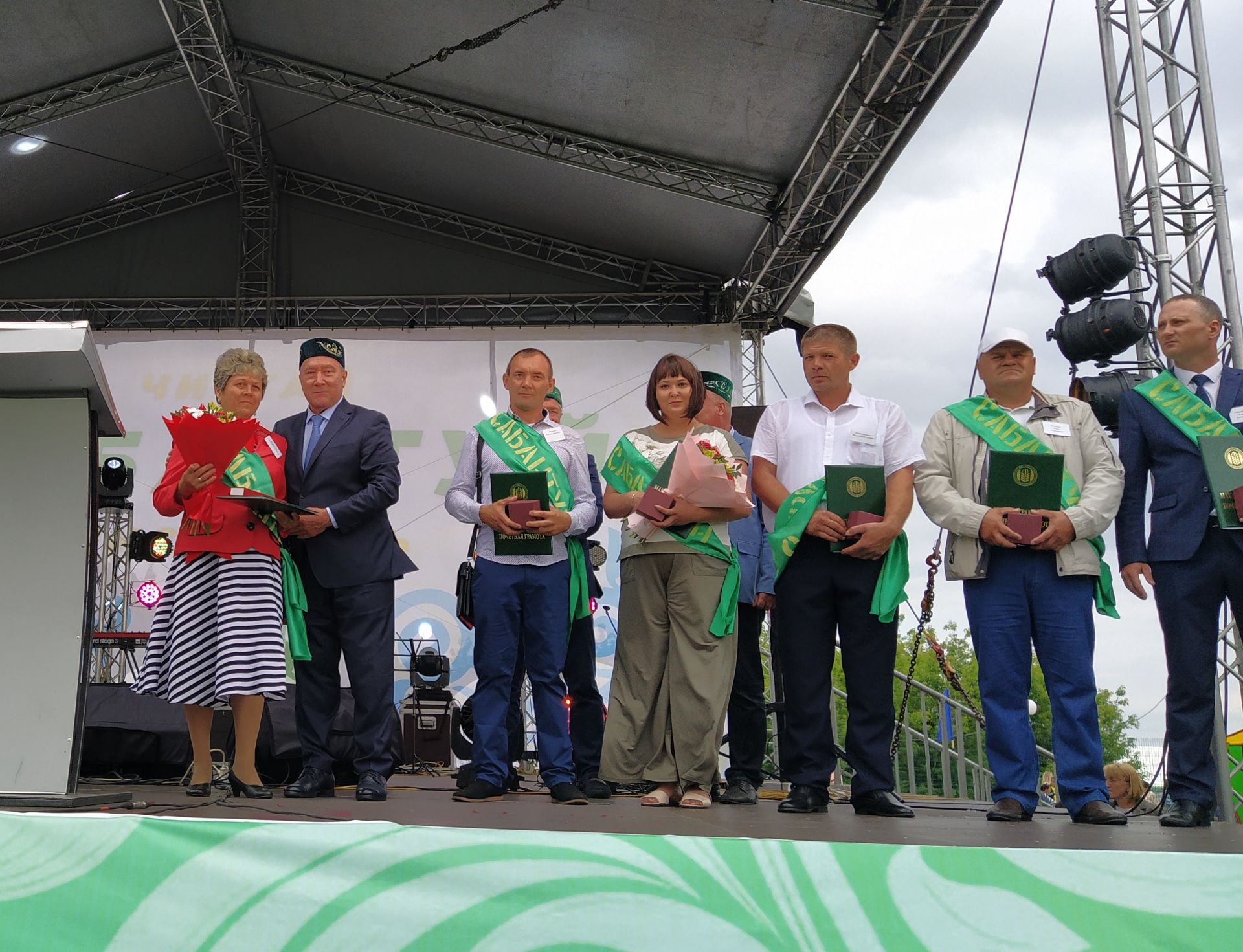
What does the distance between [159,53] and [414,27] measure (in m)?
2.58

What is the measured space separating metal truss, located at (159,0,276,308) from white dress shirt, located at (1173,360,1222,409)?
784 cm

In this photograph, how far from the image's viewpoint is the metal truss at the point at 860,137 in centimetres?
717

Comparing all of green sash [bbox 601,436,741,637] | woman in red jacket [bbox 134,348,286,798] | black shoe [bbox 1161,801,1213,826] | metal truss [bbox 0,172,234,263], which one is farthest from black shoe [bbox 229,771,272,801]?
metal truss [bbox 0,172,234,263]

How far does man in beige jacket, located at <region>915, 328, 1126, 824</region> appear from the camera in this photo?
3.22 metres

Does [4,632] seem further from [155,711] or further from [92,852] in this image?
[155,711]

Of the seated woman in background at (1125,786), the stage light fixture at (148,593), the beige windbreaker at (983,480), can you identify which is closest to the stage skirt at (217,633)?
the beige windbreaker at (983,480)

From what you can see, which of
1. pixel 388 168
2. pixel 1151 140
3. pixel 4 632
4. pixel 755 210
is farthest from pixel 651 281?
pixel 4 632

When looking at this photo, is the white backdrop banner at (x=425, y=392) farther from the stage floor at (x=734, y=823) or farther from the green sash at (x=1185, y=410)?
the green sash at (x=1185, y=410)

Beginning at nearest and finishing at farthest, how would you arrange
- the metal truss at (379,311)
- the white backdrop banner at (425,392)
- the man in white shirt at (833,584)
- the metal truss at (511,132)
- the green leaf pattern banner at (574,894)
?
the green leaf pattern banner at (574,894), the man in white shirt at (833,584), the metal truss at (511,132), the white backdrop banner at (425,392), the metal truss at (379,311)

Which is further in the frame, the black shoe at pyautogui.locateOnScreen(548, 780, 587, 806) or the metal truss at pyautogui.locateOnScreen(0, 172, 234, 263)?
the metal truss at pyautogui.locateOnScreen(0, 172, 234, 263)

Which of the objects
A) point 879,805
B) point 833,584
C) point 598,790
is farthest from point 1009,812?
point 598,790

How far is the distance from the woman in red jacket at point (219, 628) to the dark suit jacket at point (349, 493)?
0.17 metres

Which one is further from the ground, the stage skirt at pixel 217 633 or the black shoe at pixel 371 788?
the stage skirt at pixel 217 633

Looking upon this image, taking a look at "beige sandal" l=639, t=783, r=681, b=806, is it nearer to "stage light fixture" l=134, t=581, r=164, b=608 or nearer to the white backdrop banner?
"stage light fixture" l=134, t=581, r=164, b=608
